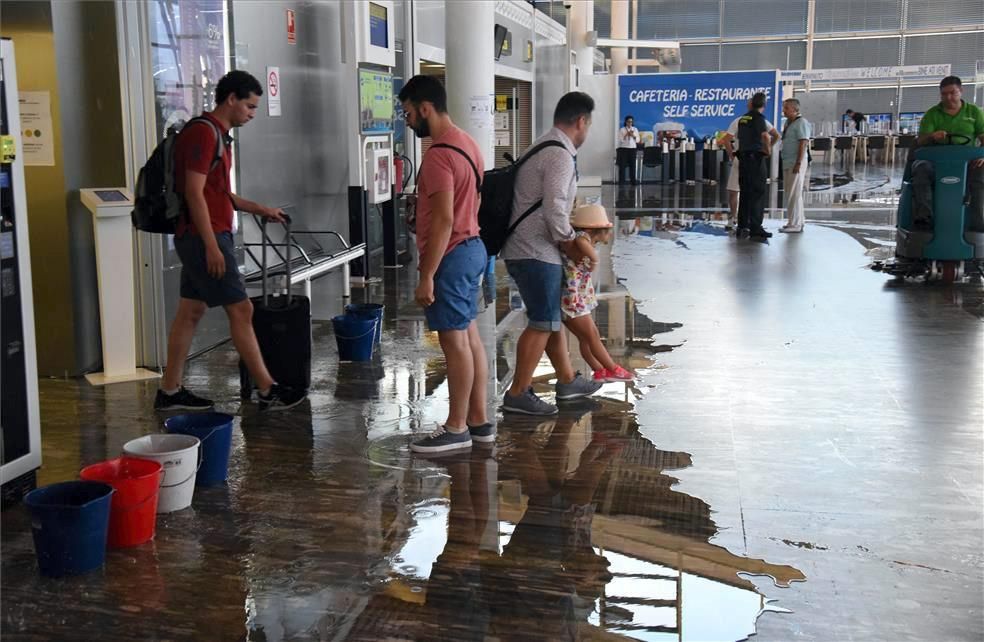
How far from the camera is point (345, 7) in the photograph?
352 inches

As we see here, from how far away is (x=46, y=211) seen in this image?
5707mm

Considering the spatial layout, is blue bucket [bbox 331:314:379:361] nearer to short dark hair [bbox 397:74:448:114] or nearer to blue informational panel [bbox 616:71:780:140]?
short dark hair [bbox 397:74:448:114]

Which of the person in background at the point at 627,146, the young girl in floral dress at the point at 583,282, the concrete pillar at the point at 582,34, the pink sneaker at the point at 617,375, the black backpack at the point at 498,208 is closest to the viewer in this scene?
the black backpack at the point at 498,208

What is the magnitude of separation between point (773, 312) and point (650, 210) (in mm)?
9070

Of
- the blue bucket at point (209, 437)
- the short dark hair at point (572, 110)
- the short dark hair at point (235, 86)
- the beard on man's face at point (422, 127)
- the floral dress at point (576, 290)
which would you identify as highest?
the short dark hair at point (235, 86)

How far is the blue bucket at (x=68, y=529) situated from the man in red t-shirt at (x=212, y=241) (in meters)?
1.72

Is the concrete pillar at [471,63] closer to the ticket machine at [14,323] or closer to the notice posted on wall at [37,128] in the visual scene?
the notice posted on wall at [37,128]

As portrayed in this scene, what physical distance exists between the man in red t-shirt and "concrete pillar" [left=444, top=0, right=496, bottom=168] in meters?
3.29

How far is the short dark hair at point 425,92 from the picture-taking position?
4270mm

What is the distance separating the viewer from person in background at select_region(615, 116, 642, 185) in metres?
22.3

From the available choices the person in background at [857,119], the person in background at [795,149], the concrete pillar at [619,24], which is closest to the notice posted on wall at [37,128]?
the person in background at [795,149]

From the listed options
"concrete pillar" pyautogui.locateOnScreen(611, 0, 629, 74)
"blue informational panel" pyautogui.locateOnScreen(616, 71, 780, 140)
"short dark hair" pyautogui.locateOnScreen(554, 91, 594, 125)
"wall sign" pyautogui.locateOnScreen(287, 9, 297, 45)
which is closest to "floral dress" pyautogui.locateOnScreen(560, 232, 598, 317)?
"short dark hair" pyautogui.locateOnScreen(554, 91, 594, 125)

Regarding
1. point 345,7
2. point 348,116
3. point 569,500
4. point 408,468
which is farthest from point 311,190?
point 569,500

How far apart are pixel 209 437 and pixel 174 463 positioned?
0.31m
